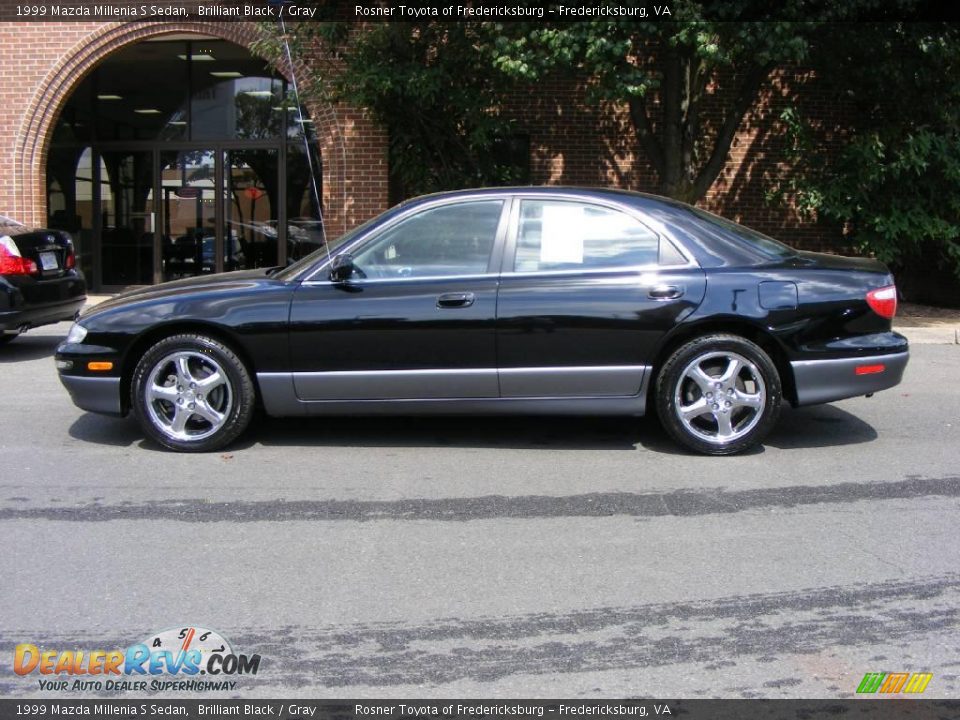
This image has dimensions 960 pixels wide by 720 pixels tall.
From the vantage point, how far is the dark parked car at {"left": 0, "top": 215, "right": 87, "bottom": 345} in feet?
30.4

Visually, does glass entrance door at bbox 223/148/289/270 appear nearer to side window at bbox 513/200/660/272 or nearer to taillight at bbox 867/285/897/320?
side window at bbox 513/200/660/272

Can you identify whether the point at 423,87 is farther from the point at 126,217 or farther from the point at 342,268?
the point at 126,217

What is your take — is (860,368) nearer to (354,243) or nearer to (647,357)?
(647,357)

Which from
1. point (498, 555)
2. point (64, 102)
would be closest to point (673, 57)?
point (64, 102)

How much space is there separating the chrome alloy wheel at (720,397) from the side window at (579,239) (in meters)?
0.72

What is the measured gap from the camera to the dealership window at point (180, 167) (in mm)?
15430

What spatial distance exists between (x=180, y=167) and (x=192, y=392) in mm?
10758

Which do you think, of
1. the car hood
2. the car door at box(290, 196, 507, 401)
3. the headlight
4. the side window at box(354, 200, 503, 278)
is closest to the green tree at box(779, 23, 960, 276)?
the side window at box(354, 200, 503, 278)

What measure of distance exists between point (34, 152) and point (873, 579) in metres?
13.8

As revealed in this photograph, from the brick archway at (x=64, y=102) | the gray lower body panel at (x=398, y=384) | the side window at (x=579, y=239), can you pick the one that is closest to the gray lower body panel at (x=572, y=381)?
the gray lower body panel at (x=398, y=384)

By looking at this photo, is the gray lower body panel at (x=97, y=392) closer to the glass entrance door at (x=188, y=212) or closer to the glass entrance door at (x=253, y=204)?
the glass entrance door at (x=253, y=204)

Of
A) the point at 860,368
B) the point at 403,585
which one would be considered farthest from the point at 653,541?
the point at 860,368

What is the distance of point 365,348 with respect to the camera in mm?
5871

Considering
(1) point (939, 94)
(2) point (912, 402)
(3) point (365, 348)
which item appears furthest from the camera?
(1) point (939, 94)
